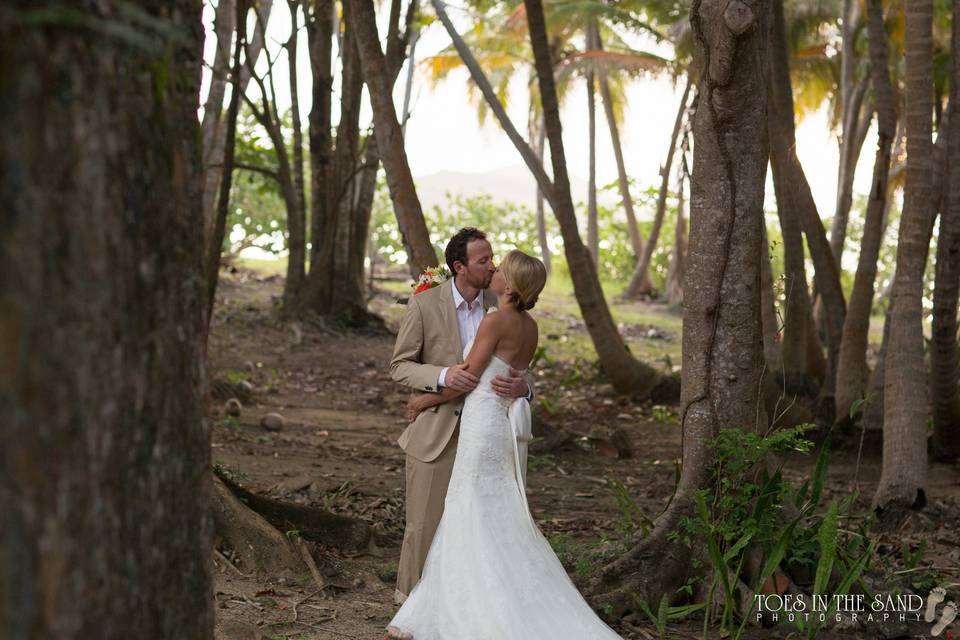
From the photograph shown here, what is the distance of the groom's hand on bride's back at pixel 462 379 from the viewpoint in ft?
16.4

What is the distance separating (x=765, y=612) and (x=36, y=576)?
3971mm

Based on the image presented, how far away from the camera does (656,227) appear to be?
2561 centimetres

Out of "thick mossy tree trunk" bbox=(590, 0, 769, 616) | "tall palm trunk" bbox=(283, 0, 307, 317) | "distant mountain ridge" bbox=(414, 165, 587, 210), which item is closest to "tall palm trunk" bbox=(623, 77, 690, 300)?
"tall palm trunk" bbox=(283, 0, 307, 317)

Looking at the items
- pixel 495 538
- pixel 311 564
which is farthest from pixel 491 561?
pixel 311 564

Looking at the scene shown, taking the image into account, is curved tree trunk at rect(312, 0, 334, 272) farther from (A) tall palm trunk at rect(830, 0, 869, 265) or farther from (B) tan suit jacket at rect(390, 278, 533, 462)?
(B) tan suit jacket at rect(390, 278, 533, 462)

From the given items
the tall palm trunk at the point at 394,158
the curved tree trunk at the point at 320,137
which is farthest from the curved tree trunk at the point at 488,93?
the curved tree trunk at the point at 320,137

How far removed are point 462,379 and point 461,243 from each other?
69 centimetres

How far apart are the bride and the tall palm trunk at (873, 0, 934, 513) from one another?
3.26 m

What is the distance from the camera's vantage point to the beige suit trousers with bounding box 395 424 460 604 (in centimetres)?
514

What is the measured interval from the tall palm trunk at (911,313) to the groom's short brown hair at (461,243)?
3.53 meters

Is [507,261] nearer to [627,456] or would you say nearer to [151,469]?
[151,469]

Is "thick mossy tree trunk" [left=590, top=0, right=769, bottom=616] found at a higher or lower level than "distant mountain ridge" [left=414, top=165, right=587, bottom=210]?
lower

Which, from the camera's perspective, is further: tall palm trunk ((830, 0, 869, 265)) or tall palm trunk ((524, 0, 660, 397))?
tall palm trunk ((830, 0, 869, 265))

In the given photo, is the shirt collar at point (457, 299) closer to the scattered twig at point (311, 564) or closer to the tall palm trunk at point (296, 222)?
the scattered twig at point (311, 564)
